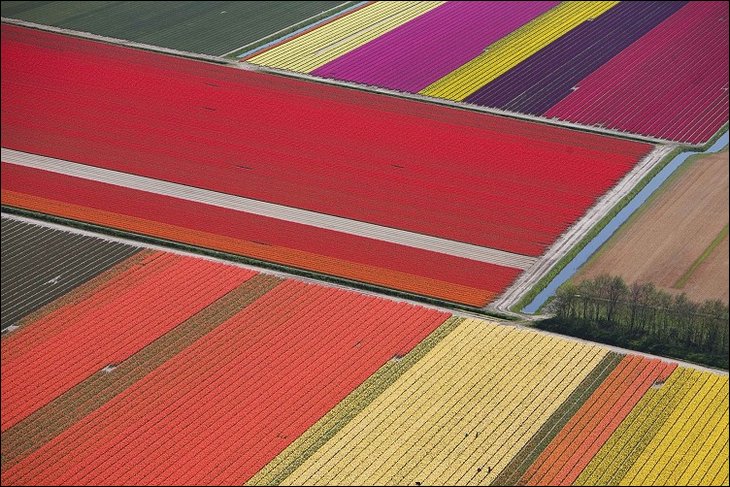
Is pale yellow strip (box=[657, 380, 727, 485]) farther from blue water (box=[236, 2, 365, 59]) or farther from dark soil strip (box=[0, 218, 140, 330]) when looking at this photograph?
blue water (box=[236, 2, 365, 59])

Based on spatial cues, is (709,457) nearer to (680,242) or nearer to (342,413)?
(342,413)

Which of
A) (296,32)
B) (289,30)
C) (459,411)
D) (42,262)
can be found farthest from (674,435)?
(289,30)

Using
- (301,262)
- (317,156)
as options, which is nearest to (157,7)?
(317,156)

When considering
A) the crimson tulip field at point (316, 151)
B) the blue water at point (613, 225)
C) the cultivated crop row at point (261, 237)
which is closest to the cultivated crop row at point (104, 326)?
the cultivated crop row at point (261, 237)

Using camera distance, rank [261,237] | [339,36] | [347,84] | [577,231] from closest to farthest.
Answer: [261,237] → [577,231] → [347,84] → [339,36]

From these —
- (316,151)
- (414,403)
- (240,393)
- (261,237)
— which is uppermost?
(316,151)

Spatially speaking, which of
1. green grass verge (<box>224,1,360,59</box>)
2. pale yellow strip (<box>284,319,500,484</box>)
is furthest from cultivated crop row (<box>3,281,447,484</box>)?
green grass verge (<box>224,1,360,59</box>)
